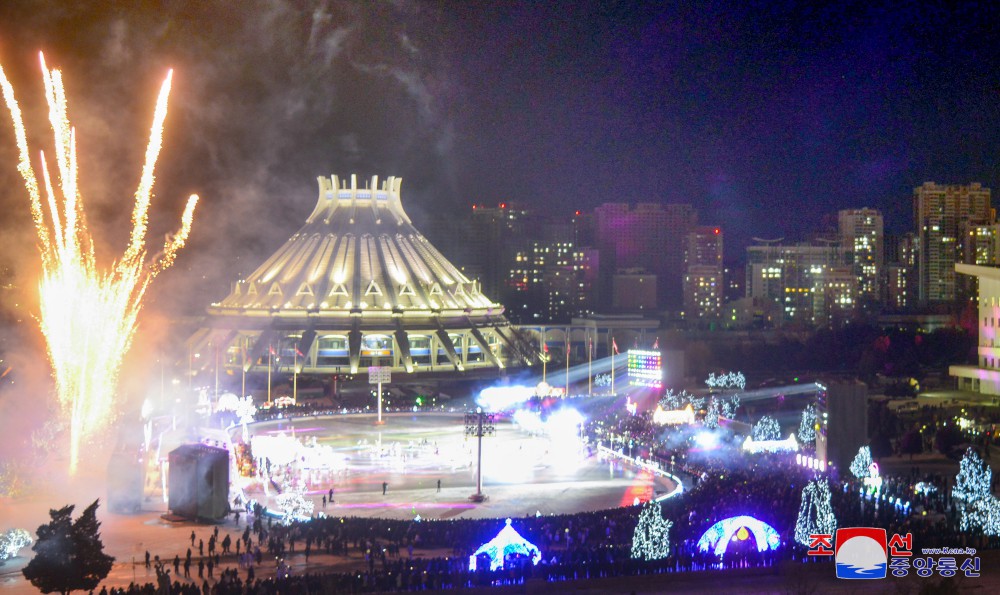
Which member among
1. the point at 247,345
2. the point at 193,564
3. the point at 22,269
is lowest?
the point at 193,564

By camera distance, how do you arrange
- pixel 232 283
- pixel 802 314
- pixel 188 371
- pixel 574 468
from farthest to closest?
pixel 802 314, pixel 232 283, pixel 188 371, pixel 574 468

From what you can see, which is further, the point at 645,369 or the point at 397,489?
the point at 645,369

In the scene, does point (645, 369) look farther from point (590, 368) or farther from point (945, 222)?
point (945, 222)

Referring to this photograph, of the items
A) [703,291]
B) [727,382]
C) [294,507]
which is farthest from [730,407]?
[703,291]

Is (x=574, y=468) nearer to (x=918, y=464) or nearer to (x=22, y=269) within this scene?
(x=918, y=464)

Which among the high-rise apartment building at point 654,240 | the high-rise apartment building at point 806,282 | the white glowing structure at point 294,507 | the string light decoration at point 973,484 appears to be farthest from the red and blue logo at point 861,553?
the high-rise apartment building at point 654,240

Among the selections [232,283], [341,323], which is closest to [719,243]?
[232,283]
